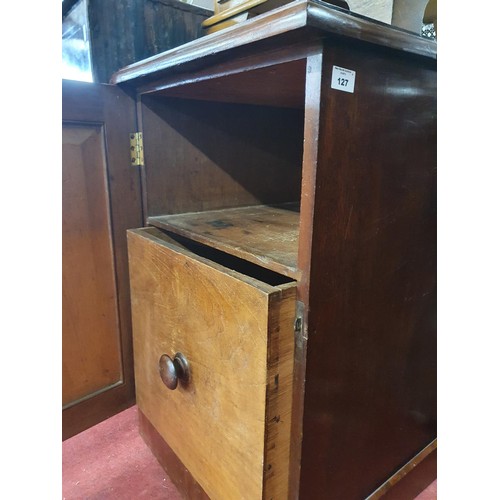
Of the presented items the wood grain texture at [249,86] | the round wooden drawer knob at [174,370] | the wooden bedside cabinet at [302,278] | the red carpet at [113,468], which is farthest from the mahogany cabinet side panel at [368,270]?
the red carpet at [113,468]

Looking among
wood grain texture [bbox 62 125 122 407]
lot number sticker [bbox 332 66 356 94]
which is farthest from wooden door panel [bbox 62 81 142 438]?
lot number sticker [bbox 332 66 356 94]

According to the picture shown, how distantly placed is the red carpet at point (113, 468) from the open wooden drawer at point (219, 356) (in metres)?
0.14

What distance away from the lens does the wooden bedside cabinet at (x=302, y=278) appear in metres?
0.55

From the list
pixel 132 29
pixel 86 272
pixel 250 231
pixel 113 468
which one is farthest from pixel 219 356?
pixel 132 29

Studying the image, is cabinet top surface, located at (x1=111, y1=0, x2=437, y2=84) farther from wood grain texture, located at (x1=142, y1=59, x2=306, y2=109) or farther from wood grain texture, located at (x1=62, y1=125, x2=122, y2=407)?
wood grain texture, located at (x1=62, y1=125, x2=122, y2=407)

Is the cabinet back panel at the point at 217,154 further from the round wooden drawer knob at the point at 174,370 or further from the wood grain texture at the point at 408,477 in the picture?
the wood grain texture at the point at 408,477

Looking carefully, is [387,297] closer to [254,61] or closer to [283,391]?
[283,391]

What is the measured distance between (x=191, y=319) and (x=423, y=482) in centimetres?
74

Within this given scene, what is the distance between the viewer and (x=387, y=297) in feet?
2.35

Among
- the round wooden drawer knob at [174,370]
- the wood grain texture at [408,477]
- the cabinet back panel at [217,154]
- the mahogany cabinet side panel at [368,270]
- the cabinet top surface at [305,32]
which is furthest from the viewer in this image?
the cabinet back panel at [217,154]

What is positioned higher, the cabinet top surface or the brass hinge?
the cabinet top surface

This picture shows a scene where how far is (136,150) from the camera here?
3.08ft

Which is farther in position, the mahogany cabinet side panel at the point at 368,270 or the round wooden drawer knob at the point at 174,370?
the round wooden drawer knob at the point at 174,370

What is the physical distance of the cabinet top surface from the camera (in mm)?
455
